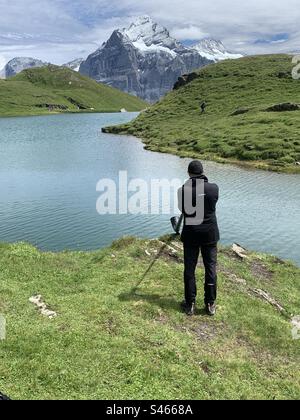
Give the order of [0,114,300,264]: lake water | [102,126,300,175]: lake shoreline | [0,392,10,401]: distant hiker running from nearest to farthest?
[0,392,10,401]: distant hiker, [0,114,300,264]: lake water, [102,126,300,175]: lake shoreline

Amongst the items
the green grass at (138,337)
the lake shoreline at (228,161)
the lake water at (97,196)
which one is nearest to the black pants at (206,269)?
the green grass at (138,337)

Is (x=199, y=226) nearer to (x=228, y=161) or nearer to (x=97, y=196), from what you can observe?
(x=97, y=196)

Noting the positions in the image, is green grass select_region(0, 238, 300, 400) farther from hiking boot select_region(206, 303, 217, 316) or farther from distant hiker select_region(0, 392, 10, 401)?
distant hiker select_region(0, 392, 10, 401)

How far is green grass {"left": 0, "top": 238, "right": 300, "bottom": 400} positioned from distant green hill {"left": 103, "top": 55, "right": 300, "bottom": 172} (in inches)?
2003

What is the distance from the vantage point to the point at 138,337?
1423 centimetres

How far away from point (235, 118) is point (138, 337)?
3986 inches

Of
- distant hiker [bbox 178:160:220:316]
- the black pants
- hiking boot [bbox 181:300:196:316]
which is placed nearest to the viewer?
distant hiker [bbox 178:160:220:316]

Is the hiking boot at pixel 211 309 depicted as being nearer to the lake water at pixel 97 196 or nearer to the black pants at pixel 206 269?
the black pants at pixel 206 269

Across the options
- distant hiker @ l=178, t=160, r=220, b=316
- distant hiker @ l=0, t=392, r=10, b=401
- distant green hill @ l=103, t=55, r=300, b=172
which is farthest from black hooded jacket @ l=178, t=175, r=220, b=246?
distant green hill @ l=103, t=55, r=300, b=172

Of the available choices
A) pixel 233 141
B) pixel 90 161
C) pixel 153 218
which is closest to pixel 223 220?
pixel 153 218

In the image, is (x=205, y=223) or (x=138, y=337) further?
(x=205, y=223)

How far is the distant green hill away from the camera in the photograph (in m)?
76.8

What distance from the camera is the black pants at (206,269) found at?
15664 millimetres

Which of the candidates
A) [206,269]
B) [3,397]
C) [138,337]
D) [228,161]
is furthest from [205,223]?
[228,161]
